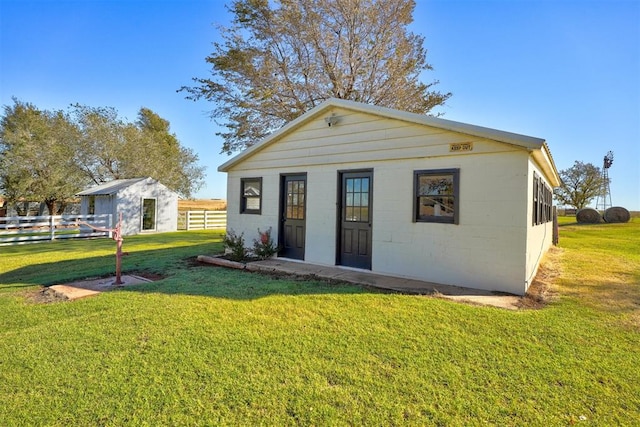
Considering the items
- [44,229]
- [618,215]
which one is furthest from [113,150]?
[618,215]

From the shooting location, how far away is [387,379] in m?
2.64

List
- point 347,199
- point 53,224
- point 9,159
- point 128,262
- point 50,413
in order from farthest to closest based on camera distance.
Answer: point 9,159
point 53,224
point 128,262
point 347,199
point 50,413

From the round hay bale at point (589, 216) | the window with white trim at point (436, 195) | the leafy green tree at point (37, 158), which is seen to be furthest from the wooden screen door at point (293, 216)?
the round hay bale at point (589, 216)

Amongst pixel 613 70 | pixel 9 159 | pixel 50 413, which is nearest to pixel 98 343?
pixel 50 413

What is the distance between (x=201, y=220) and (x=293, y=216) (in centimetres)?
1519

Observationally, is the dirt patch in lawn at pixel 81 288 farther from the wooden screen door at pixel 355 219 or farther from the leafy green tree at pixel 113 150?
the leafy green tree at pixel 113 150

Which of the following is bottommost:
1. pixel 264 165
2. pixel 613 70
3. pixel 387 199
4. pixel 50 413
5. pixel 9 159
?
pixel 50 413

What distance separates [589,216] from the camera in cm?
2539

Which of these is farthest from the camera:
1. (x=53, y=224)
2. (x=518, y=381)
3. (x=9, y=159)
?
(x=9, y=159)

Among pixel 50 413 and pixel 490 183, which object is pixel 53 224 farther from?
pixel 490 183

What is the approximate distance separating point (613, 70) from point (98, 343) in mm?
13750

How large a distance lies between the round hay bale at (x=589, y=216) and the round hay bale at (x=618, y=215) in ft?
1.88

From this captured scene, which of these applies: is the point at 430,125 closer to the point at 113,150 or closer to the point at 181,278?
the point at 181,278

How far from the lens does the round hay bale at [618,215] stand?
24.4m
